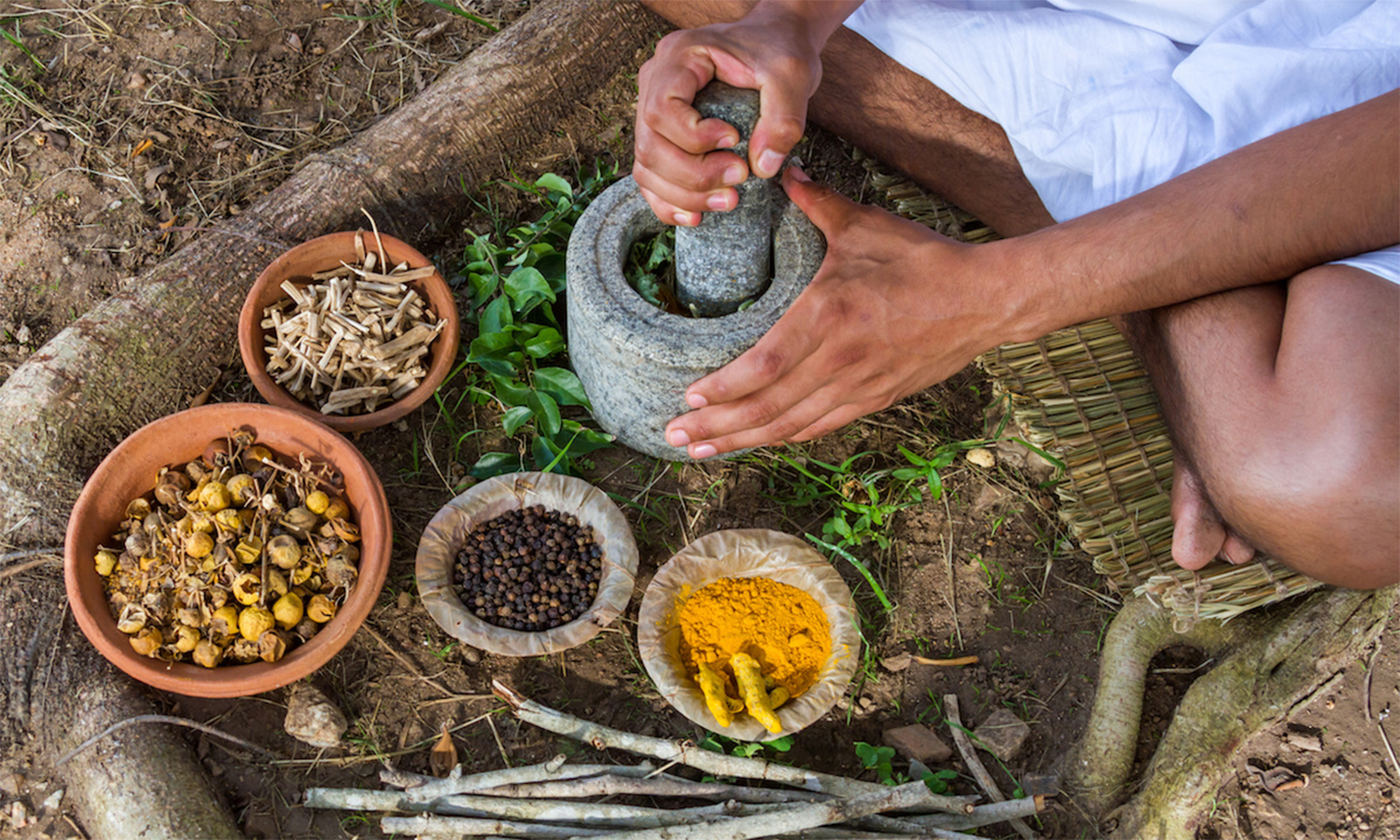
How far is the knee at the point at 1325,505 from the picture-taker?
1.92 meters

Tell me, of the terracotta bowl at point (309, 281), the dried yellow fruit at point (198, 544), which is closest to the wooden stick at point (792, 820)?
the dried yellow fruit at point (198, 544)

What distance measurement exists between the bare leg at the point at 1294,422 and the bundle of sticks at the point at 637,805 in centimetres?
88

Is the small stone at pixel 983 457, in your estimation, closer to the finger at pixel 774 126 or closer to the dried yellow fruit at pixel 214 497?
the finger at pixel 774 126

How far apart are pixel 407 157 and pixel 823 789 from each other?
7.57 feet

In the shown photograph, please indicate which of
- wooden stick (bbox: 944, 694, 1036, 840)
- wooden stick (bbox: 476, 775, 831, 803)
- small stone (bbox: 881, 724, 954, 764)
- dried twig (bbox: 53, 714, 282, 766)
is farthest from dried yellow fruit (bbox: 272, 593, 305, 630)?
wooden stick (bbox: 944, 694, 1036, 840)

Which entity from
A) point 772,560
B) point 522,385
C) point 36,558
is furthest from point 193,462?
point 772,560

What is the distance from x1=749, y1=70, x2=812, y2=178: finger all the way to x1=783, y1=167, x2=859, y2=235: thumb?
1.10 feet

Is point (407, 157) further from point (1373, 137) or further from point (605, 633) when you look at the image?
point (1373, 137)

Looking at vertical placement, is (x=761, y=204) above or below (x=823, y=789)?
above

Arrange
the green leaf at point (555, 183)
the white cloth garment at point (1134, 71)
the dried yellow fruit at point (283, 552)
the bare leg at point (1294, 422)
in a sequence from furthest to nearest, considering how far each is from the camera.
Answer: the green leaf at point (555, 183) < the dried yellow fruit at point (283, 552) < the white cloth garment at point (1134, 71) < the bare leg at point (1294, 422)

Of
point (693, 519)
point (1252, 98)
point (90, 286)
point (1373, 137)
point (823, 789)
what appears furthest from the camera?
point (90, 286)

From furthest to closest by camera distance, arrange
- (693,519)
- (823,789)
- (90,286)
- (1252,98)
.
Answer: (90,286) → (693,519) → (823,789) → (1252,98)

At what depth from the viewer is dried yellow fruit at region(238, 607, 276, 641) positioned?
7.64ft

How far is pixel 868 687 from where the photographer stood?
2635 mm
